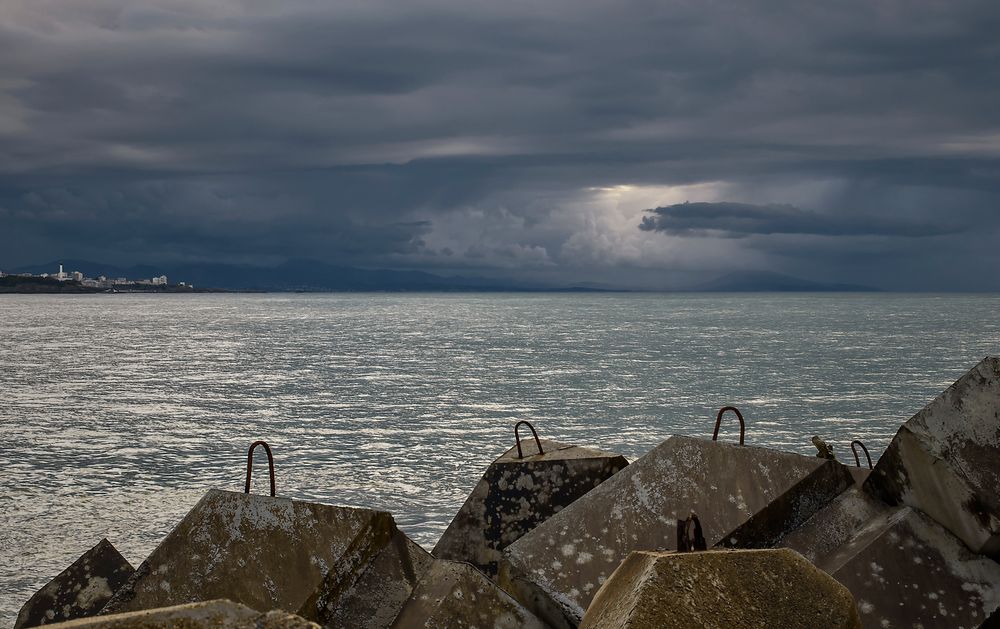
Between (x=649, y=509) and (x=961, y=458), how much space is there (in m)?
1.75

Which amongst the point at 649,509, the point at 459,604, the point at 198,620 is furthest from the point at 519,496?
the point at 198,620

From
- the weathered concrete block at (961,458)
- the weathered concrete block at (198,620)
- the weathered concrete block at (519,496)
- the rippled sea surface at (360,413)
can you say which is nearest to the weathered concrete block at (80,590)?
the weathered concrete block at (519,496)

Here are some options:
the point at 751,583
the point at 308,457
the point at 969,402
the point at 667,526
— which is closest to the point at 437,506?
the point at 308,457

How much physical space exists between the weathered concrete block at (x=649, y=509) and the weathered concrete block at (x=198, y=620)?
279cm

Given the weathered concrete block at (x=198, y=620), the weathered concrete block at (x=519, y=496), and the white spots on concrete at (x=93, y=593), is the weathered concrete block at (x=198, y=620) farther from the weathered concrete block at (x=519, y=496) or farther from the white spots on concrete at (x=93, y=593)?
the weathered concrete block at (x=519, y=496)

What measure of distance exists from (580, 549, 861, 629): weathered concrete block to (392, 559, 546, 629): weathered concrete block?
3.70 feet

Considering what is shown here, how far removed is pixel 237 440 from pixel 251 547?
1968 cm

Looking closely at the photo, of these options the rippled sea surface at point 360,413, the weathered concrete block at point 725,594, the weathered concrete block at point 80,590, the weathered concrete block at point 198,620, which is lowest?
the rippled sea surface at point 360,413

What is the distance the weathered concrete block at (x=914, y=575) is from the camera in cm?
495

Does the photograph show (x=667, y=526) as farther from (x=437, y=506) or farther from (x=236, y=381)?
(x=236, y=381)

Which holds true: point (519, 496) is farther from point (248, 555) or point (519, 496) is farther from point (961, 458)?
point (961, 458)

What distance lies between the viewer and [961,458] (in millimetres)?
5246

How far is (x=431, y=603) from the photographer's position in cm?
483

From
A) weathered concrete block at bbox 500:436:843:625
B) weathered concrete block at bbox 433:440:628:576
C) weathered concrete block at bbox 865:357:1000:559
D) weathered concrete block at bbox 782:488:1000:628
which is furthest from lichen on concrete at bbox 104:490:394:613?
weathered concrete block at bbox 865:357:1000:559
